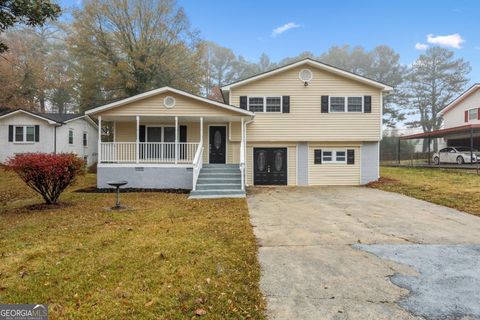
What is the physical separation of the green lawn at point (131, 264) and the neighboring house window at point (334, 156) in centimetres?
900

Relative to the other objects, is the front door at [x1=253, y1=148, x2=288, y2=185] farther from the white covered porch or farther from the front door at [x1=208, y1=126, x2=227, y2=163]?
the front door at [x1=208, y1=126, x2=227, y2=163]

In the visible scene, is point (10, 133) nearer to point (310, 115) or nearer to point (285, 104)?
point (285, 104)

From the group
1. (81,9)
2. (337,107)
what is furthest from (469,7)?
(81,9)

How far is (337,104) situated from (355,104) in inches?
36.2

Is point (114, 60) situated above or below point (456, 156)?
above

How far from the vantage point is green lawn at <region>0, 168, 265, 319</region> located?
3143 millimetres

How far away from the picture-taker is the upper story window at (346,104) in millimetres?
15055

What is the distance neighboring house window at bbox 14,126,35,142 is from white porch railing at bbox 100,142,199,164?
11.8 meters

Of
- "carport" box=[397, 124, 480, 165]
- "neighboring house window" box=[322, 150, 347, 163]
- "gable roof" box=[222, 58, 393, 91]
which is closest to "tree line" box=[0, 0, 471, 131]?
"gable roof" box=[222, 58, 393, 91]

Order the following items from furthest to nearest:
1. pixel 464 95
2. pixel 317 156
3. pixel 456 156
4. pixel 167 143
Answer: pixel 464 95, pixel 456 156, pixel 317 156, pixel 167 143

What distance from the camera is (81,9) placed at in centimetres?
2316

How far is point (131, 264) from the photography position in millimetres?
4250

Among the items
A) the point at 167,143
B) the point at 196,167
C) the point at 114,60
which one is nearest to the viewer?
the point at 196,167

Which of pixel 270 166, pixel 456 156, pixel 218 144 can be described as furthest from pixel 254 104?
pixel 456 156
